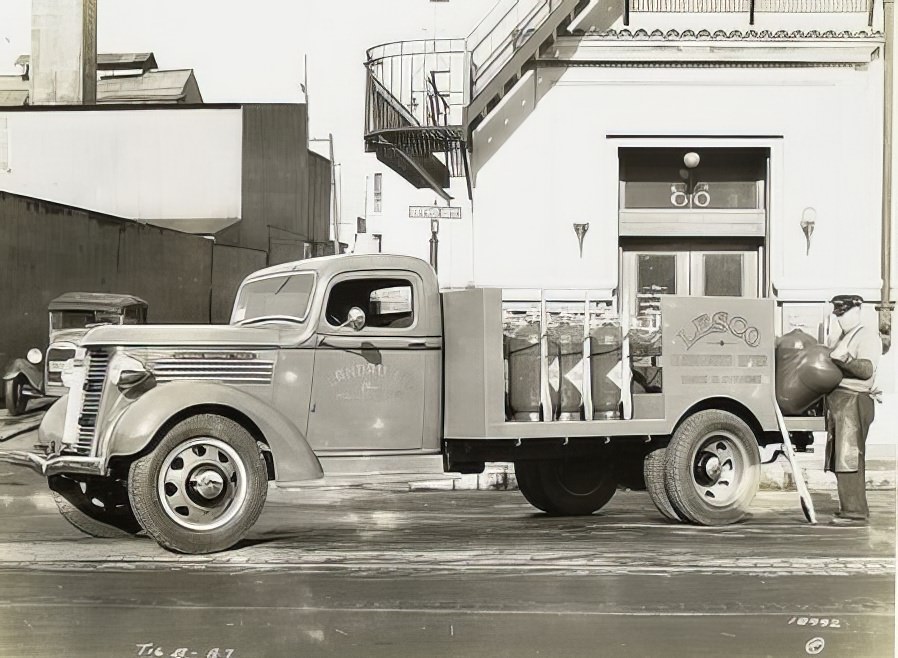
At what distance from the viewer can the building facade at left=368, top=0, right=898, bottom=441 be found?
5082 millimetres

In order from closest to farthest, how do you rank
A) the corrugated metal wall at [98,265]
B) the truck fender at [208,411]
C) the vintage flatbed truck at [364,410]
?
1. the truck fender at [208,411]
2. the vintage flatbed truck at [364,410]
3. the corrugated metal wall at [98,265]

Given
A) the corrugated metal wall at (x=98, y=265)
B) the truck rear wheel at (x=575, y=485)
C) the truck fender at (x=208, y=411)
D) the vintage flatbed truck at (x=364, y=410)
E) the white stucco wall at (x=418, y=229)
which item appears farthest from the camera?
the truck rear wheel at (x=575, y=485)

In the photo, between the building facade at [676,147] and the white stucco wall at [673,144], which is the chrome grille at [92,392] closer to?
the building facade at [676,147]

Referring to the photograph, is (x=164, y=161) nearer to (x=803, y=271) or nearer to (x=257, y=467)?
(x=257, y=467)

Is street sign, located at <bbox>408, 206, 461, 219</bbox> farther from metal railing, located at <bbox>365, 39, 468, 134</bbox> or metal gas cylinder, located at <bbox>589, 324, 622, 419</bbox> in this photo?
metal gas cylinder, located at <bbox>589, 324, 622, 419</bbox>

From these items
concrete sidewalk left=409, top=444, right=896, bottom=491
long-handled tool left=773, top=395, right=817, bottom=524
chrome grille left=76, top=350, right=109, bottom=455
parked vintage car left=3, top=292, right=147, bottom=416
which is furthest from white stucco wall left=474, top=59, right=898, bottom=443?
chrome grille left=76, top=350, right=109, bottom=455

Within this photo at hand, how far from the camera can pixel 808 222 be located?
5.11 m

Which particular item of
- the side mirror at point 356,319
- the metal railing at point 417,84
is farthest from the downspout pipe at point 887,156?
the side mirror at point 356,319

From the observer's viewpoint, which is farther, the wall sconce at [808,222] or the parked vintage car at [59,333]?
the wall sconce at [808,222]

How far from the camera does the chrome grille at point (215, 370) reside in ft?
15.1

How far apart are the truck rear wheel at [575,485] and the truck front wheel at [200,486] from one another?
151 centimetres

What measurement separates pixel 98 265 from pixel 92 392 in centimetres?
65

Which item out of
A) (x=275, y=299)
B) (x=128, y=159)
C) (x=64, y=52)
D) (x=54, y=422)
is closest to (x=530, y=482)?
(x=275, y=299)

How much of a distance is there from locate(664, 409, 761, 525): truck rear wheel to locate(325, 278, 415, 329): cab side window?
1.49 metres
